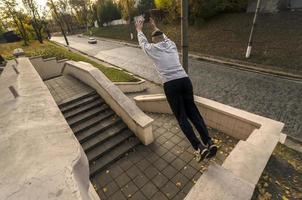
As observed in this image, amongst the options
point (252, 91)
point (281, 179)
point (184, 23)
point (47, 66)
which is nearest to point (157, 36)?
point (184, 23)

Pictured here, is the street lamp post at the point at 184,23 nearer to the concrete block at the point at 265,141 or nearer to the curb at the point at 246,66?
the concrete block at the point at 265,141

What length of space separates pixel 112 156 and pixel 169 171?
1.56 meters

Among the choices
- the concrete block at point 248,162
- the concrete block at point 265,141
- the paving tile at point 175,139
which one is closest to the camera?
the concrete block at point 248,162

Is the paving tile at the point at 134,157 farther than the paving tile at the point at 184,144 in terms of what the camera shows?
No

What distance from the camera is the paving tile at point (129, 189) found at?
3460 mm

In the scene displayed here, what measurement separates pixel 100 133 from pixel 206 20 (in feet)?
58.1

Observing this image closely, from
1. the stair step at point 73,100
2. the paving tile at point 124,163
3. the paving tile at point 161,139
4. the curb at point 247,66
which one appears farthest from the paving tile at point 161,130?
the curb at point 247,66

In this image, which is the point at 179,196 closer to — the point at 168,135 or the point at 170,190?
the point at 170,190

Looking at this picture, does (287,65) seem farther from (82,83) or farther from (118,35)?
(118,35)

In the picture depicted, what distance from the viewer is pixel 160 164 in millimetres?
4051

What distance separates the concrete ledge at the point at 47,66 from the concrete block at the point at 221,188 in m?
10.3

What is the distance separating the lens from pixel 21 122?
294 cm

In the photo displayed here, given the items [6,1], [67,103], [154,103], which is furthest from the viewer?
[6,1]

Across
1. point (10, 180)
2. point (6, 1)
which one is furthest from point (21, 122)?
point (6, 1)
